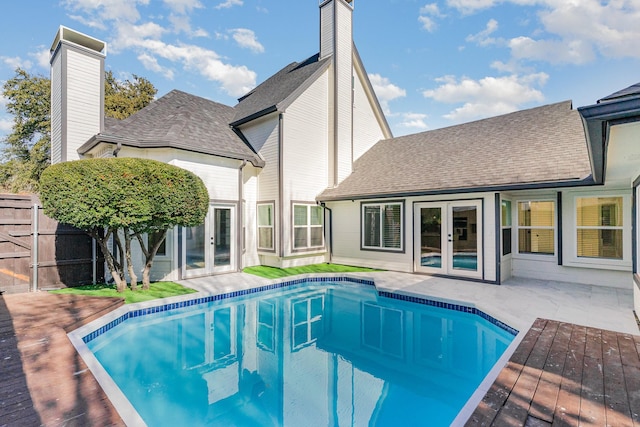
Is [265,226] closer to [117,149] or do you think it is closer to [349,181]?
[349,181]

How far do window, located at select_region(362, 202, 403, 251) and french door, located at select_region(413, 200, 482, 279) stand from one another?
2.12 feet

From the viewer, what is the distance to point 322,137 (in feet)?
41.2

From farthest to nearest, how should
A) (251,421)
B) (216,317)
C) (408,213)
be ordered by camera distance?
(408,213)
(216,317)
(251,421)

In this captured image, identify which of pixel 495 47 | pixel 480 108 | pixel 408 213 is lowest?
pixel 408 213

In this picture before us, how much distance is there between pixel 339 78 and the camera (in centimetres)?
1281

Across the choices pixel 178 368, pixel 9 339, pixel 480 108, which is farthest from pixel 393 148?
pixel 480 108

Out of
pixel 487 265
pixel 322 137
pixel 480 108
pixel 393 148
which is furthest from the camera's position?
pixel 480 108

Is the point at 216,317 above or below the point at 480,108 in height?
below

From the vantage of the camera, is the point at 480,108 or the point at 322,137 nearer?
the point at 322,137

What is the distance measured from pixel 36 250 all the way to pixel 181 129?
4.97 meters

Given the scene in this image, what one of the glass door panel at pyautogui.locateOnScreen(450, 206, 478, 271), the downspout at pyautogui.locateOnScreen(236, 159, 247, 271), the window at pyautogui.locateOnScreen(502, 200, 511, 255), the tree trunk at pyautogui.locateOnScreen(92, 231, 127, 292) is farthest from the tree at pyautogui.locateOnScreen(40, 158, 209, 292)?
the window at pyautogui.locateOnScreen(502, 200, 511, 255)

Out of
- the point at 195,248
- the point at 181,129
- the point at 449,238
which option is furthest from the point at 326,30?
the point at 195,248

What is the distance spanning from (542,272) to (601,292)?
1564 millimetres

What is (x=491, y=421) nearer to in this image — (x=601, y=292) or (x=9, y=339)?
(x=9, y=339)
